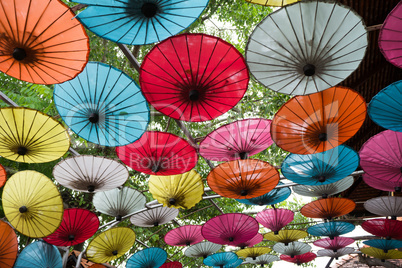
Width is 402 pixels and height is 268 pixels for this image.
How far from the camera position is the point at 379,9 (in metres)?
4.16

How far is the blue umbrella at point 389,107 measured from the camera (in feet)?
10.2

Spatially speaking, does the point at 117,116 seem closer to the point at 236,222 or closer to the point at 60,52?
the point at 60,52

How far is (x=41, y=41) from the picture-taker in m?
2.52

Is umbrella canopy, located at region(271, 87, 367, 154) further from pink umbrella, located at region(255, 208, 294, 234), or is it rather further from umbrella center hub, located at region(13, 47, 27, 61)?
pink umbrella, located at region(255, 208, 294, 234)

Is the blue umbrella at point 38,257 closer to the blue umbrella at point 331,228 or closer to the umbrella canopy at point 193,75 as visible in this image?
the umbrella canopy at point 193,75

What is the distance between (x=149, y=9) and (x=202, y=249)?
668 cm

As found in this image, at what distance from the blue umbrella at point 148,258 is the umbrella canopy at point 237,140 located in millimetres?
3306

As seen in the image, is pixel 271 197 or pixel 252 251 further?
pixel 252 251

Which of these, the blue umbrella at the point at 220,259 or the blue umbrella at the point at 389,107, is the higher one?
the blue umbrella at the point at 220,259

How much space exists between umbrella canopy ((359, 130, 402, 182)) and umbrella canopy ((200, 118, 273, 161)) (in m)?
1.35

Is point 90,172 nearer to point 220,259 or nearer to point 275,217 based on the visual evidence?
point 275,217

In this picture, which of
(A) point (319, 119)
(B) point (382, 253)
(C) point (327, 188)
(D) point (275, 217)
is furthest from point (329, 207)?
(B) point (382, 253)

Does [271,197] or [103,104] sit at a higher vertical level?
[271,197]

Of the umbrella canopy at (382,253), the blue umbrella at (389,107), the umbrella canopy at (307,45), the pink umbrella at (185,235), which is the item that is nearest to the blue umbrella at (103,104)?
the umbrella canopy at (307,45)
